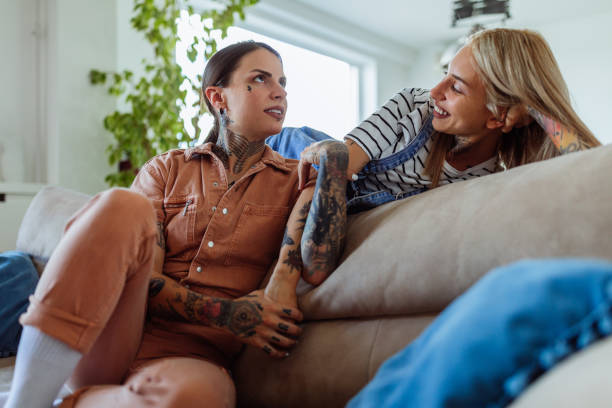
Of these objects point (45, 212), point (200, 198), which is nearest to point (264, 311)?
point (200, 198)

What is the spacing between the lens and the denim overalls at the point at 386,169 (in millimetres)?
1280

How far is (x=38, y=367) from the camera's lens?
81cm

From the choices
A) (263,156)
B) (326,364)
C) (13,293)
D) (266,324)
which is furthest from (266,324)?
(13,293)

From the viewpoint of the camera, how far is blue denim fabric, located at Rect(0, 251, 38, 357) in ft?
4.74

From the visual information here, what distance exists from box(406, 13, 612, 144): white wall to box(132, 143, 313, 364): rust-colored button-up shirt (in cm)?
507

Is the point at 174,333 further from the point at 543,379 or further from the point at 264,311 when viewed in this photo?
the point at 543,379

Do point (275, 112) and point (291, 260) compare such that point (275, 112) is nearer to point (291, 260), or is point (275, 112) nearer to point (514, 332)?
point (291, 260)

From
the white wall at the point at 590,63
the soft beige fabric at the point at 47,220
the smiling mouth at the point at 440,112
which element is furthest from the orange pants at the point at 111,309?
the white wall at the point at 590,63

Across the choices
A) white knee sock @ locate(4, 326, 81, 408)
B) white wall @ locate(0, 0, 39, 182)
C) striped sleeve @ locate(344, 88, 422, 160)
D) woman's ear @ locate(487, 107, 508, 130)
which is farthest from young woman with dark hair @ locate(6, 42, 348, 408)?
white wall @ locate(0, 0, 39, 182)

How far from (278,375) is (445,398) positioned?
646 mm

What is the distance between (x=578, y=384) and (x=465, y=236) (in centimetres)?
51

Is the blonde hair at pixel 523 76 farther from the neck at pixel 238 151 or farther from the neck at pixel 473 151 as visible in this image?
the neck at pixel 238 151

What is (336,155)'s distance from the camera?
1.14 meters

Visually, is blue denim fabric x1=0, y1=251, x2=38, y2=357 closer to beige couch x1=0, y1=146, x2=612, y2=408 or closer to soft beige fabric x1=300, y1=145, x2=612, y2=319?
beige couch x1=0, y1=146, x2=612, y2=408
